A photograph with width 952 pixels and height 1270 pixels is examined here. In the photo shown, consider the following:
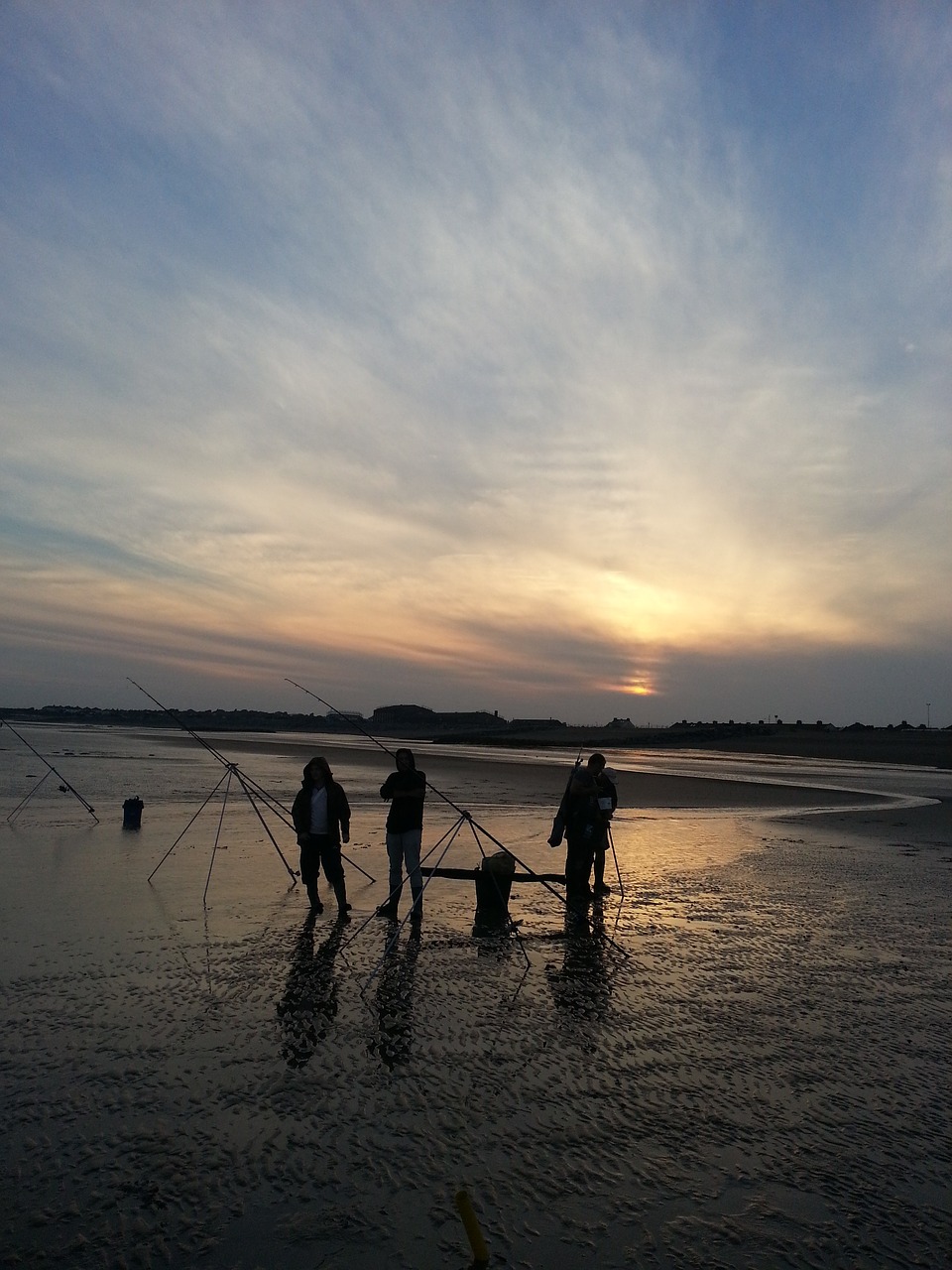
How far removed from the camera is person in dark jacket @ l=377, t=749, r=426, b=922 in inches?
426

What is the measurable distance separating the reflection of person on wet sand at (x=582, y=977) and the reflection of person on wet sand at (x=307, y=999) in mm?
2076

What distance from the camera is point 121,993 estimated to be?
7488 millimetres

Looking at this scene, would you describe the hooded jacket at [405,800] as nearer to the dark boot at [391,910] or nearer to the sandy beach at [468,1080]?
the dark boot at [391,910]

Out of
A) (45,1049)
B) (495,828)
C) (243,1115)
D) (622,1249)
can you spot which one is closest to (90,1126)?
(243,1115)

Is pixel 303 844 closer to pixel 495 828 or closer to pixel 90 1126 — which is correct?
pixel 90 1126

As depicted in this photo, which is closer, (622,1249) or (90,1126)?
(622,1249)

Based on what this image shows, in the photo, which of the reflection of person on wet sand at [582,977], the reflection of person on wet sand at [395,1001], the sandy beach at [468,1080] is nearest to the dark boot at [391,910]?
the sandy beach at [468,1080]

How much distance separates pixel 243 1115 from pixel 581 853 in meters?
7.21

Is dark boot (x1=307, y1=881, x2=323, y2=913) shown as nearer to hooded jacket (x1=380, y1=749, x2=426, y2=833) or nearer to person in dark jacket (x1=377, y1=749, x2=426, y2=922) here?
person in dark jacket (x1=377, y1=749, x2=426, y2=922)

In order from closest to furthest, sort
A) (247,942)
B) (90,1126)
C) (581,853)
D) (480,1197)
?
(480,1197)
(90,1126)
(247,942)
(581,853)

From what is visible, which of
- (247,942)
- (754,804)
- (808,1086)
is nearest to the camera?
(808,1086)

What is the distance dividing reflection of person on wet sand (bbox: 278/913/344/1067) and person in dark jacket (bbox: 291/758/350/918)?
1206mm

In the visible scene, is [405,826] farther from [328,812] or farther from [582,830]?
[582,830]

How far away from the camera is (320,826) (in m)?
11.0
